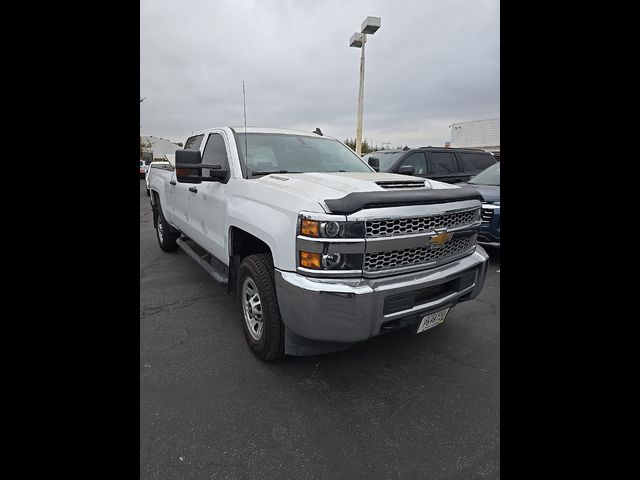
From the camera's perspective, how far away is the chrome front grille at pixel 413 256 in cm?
206

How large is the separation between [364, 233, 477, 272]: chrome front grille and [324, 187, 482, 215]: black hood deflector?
310 mm

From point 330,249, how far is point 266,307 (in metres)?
0.78

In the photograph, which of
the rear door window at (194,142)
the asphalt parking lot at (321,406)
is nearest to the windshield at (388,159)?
the rear door window at (194,142)

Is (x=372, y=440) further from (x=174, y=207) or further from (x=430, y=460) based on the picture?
(x=174, y=207)

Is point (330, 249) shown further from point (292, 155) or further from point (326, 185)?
point (292, 155)

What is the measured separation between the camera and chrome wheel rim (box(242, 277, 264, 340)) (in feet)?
8.65

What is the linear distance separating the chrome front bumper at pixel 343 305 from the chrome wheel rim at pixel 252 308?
581 millimetres

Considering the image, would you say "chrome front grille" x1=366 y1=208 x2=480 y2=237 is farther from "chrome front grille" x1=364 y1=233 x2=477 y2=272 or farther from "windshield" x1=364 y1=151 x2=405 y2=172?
"windshield" x1=364 y1=151 x2=405 y2=172

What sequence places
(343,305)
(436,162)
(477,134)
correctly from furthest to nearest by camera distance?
1. (477,134)
2. (436,162)
3. (343,305)

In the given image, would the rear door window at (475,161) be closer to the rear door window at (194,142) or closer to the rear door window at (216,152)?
the rear door window at (194,142)

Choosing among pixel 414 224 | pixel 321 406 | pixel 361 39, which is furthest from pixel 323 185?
pixel 361 39

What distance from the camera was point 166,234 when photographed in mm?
5973
